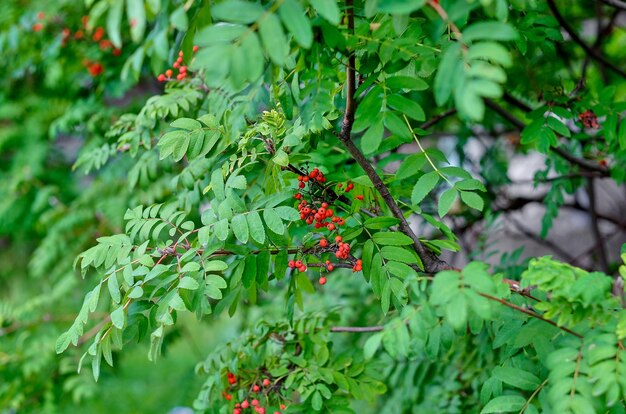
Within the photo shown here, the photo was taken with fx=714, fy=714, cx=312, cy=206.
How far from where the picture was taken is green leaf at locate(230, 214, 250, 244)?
111cm

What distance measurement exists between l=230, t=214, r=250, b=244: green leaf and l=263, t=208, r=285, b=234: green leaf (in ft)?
0.11

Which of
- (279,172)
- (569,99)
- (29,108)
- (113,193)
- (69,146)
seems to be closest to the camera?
(279,172)

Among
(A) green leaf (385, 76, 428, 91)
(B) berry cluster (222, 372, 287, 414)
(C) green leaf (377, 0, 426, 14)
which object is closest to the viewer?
(C) green leaf (377, 0, 426, 14)

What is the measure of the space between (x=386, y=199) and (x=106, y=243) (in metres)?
0.48

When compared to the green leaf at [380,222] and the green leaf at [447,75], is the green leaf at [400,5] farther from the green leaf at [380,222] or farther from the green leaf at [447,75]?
the green leaf at [380,222]

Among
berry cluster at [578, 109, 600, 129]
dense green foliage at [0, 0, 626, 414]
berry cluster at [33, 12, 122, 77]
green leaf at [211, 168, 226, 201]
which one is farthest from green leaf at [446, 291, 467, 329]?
berry cluster at [33, 12, 122, 77]

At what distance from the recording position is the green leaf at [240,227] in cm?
111

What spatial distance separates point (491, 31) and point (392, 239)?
43 cm

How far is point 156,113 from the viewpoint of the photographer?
4.89 feet

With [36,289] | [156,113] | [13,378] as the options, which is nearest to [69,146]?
[36,289]

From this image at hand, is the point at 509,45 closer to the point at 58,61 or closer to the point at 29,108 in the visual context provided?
the point at 58,61

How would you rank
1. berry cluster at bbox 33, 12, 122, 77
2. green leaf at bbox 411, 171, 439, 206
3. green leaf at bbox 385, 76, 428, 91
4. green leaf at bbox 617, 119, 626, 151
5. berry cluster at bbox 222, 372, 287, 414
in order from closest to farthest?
green leaf at bbox 385, 76, 428, 91 < green leaf at bbox 411, 171, 439, 206 < berry cluster at bbox 222, 372, 287, 414 < green leaf at bbox 617, 119, 626, 151 < berry cluster at bbox 33, 12, 122, 77

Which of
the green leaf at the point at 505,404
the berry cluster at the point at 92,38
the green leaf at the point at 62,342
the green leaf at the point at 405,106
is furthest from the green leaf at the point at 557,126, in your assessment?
the berry cluster at the point at 92,38

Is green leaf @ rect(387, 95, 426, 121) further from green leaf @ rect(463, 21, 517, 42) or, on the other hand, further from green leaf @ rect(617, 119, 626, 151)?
green leaf @ rect(617, 119, 626, 151)
